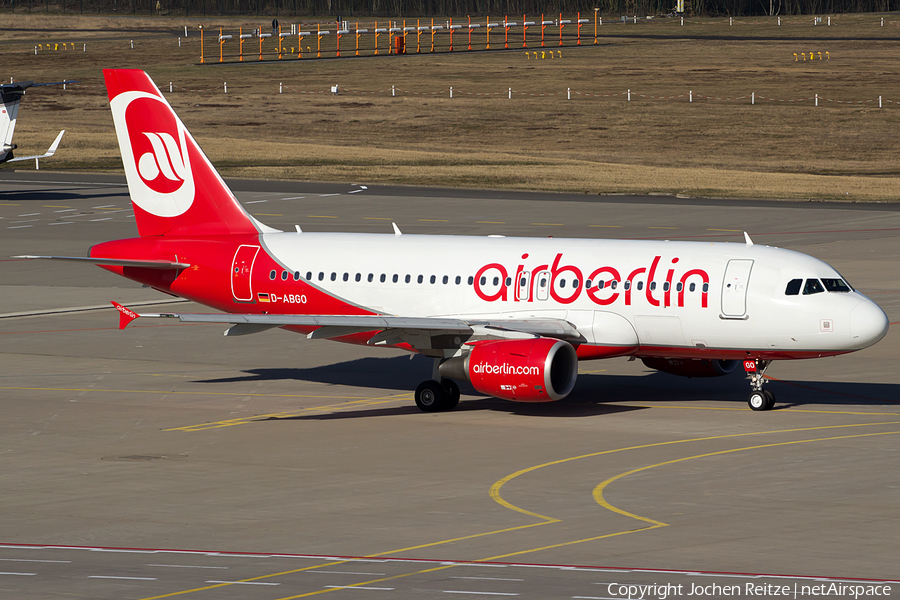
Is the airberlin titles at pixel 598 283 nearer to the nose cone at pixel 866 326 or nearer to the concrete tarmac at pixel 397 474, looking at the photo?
the concrete tarmac at pixel 397 474

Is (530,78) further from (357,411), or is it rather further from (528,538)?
(528,538)

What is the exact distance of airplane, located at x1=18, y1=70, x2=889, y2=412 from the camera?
3491 centimetres

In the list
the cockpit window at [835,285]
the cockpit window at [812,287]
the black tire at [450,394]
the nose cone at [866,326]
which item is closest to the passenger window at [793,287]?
the cockpit window at [812,287]

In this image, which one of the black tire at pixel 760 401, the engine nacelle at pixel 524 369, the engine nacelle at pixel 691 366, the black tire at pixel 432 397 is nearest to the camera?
the engine nacelle at pixel 524 369

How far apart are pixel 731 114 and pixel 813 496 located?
113713 millimetres

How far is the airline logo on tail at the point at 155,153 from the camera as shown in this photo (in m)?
42.2

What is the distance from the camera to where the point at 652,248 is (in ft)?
121

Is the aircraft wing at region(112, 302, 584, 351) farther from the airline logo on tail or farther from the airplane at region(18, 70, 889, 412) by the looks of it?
the airline logo on tail

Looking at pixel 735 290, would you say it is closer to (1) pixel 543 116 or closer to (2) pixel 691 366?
(2) pixel 691 366

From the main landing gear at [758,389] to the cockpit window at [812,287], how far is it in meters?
2.43

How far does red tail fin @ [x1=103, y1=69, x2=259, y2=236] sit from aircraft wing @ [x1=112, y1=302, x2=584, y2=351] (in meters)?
6.50

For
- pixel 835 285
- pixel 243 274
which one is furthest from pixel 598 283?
pixel 243 274

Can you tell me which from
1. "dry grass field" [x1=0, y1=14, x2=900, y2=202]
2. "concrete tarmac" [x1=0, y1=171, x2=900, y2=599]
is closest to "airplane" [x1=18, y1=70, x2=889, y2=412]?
"concrete tarmac" [x1=0, y1=171, x2=900, y2=599]

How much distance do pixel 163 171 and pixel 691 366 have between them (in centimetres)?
1743
